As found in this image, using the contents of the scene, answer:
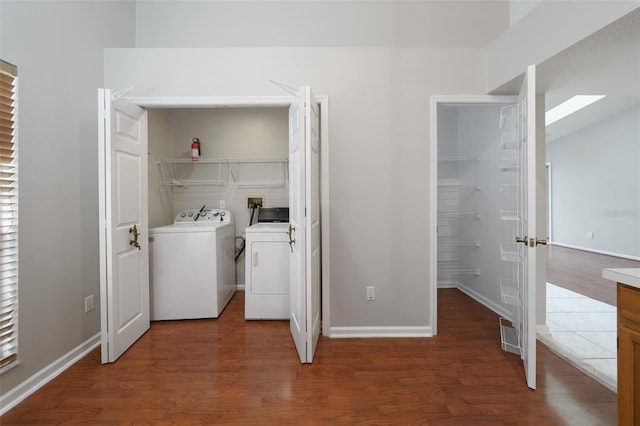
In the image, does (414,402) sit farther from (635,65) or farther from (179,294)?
(635,65)

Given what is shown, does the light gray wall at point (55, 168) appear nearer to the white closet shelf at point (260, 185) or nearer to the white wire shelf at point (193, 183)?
the white wire shelf at point (193, 183)

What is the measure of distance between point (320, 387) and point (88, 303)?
6.22ft

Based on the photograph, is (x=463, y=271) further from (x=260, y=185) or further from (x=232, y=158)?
(x=232, y=158)

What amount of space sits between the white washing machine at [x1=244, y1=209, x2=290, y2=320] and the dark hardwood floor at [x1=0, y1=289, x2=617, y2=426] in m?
0.38

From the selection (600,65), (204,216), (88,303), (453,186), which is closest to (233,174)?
(204,216)

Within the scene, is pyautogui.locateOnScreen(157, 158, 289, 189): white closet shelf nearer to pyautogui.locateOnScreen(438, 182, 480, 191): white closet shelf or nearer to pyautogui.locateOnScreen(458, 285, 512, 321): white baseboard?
pyautogui.locateOnScreen(438, 182, 480, 191): white closet shelf

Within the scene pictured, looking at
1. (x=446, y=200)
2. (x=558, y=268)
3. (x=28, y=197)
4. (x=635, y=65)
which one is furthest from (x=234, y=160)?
(x=558, y=268)

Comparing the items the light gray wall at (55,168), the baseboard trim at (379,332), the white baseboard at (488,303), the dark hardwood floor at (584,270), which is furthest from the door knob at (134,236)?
the dark hardwood floor at (584,270)

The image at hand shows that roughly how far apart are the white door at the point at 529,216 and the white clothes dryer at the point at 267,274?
193 cm

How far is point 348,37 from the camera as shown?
279 cm

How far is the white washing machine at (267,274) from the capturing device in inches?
111

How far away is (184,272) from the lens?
9.14 feet

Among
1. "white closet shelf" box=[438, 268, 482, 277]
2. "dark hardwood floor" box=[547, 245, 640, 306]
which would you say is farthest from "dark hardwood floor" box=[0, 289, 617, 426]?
"dark hardwood floor" box=[547, 245, 640, 306]

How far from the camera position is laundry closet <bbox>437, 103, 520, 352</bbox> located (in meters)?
2.87
